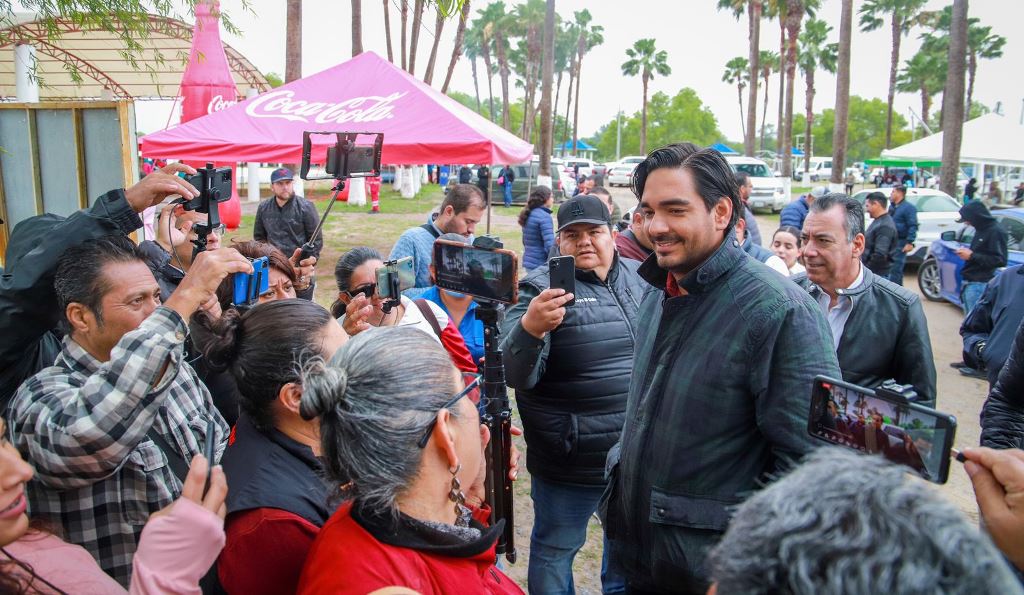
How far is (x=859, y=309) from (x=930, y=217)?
501 inches

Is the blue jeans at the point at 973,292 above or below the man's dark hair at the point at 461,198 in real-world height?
below

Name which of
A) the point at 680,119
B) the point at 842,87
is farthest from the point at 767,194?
the point at 680,119

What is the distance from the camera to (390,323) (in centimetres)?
326

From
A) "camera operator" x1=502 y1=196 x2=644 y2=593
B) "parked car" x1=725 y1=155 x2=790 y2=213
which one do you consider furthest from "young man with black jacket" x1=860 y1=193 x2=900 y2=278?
"parked car" x1=725 y1=155 x2=790 y2=213

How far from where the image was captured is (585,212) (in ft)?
10.8

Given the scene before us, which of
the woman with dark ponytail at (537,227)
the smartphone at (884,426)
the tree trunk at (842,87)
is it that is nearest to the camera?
the smartphone at (884,426)

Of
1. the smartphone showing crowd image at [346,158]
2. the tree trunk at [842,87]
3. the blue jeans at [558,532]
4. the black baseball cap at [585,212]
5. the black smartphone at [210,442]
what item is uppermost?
the tree trunk at [842,87]

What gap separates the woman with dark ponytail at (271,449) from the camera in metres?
1.65

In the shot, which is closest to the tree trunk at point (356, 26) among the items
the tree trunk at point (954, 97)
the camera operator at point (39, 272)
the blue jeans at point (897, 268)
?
the blue jeans at point (897, 268)

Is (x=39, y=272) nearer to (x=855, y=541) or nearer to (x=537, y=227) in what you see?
(x=855, y=541)

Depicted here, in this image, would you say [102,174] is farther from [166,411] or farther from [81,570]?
[81,570]

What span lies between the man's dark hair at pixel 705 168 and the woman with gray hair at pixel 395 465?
105 cm

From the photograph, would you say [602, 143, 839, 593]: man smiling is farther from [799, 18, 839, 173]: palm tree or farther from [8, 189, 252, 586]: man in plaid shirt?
[799, 18, 839, 173]: palm tree

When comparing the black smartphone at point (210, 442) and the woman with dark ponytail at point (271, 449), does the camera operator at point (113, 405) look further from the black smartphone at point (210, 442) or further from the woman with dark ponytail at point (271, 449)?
the woman with dark ponytail at point (271, 449)
